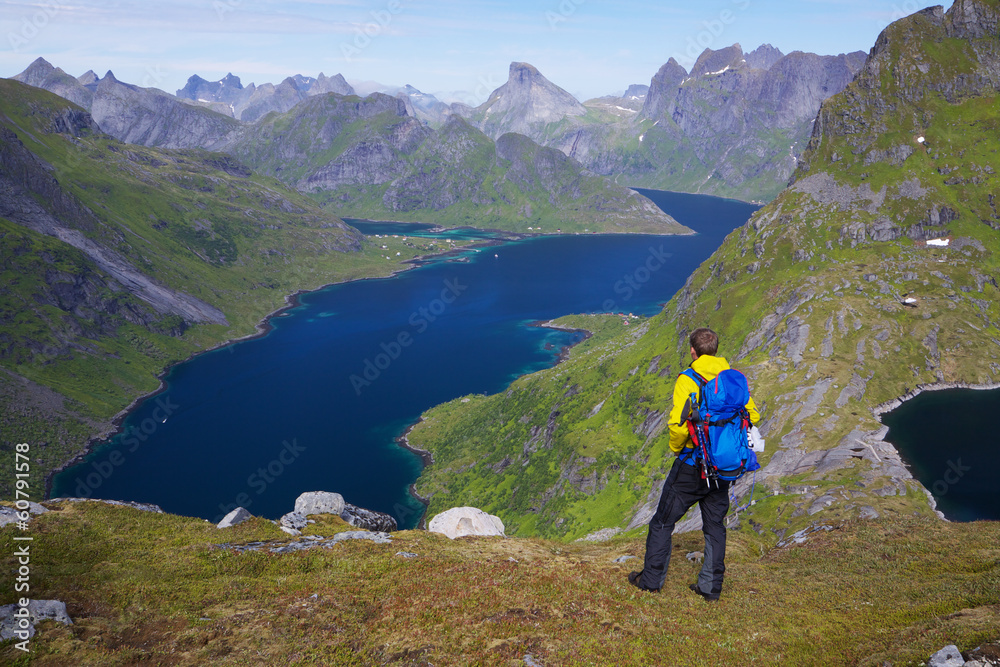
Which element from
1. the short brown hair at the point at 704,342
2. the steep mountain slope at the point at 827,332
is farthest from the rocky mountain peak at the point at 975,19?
the short brown hair at the point at 704,342

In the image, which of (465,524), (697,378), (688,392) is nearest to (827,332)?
(465,524)

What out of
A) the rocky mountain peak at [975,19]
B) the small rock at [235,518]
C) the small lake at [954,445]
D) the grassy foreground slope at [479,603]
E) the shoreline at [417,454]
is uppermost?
the rocky mountain peak at [975,19]

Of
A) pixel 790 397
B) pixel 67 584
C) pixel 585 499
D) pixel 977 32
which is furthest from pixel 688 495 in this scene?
pixel 977 32

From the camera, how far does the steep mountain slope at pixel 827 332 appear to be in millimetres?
68750

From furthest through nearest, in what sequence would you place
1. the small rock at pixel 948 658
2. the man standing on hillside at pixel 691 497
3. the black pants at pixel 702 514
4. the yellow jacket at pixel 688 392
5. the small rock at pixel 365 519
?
the small rock at pixel 365 519
the black pants at pixel 702 514
the man standing on hillside at pixel 691 497
the yellow jacket at pixel 688 392
the small rock at pixel 948 658

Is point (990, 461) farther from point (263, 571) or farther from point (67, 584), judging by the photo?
point (67, 584)

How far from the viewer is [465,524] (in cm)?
3956

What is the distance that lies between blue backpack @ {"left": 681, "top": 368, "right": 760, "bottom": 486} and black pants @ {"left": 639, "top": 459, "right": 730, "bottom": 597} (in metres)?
1.12

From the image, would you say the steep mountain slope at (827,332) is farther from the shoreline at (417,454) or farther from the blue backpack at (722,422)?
the blue backpack at (722,422)

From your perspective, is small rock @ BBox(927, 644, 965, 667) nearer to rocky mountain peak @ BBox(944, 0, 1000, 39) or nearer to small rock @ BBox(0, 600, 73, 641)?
small rock @ BBox(0, 600, 73, 641)

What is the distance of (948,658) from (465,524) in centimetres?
3065

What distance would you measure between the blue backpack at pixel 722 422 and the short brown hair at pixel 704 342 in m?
0.86

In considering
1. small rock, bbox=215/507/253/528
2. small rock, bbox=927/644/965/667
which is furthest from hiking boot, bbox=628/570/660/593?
small rock, bbox=215/507/253/528

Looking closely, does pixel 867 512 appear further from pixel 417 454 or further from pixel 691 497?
pixel 417 454
